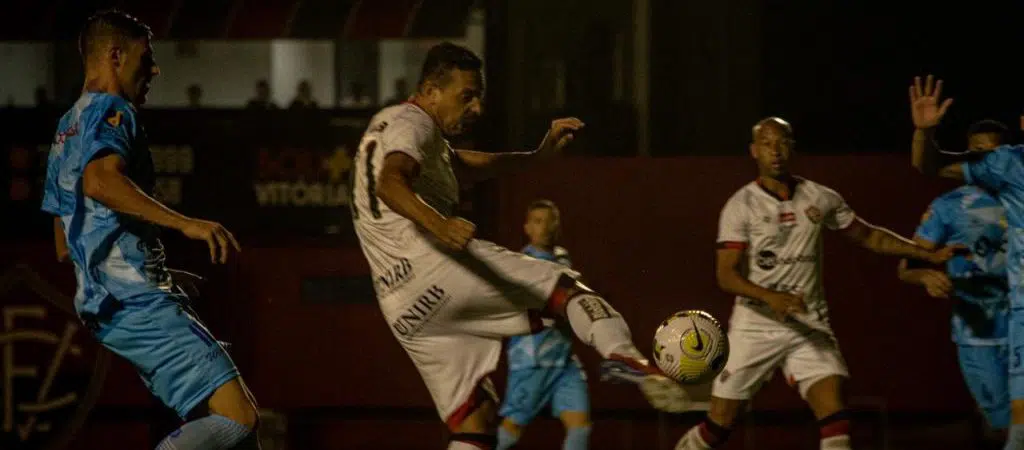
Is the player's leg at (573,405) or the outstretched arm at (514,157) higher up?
the outstretched arm at (514,157)

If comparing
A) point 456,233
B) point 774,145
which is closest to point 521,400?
point 774,145

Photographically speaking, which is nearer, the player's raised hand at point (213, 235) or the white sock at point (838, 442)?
the player's raised hand at point (213, 235)

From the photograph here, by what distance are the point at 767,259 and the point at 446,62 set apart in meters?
2.95

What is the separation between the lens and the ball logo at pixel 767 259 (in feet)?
29.0

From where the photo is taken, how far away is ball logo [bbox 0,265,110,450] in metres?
10.8

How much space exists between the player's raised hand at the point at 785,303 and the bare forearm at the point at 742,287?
0.05 meters

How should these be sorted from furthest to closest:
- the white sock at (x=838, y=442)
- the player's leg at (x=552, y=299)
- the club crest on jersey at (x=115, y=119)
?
the white sock at (x=838, y=442), the player's leg at (x=552, y=299), the club crest on jersey at (x=115, y=119)

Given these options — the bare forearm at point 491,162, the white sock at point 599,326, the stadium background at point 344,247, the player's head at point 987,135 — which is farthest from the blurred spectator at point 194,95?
the white sock at point 599,326

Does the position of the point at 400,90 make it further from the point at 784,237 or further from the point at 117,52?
the point at 117,52

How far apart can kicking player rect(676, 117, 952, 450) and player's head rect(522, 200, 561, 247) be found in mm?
1282

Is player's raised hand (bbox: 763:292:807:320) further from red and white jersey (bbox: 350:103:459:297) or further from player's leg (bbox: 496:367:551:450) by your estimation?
red and white jersey (bbox: 350:103:459:297)

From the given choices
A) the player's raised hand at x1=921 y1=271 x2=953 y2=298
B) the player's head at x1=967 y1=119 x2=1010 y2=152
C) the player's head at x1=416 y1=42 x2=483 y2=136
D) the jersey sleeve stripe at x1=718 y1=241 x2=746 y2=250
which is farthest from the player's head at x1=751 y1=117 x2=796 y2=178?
the player's head at x1=416 y1=42 x2=483 y2=136

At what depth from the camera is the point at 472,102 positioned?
664 centimetres

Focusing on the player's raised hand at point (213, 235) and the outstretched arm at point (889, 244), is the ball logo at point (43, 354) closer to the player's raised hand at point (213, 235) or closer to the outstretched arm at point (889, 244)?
the outstretched arm at point (889, 244)
